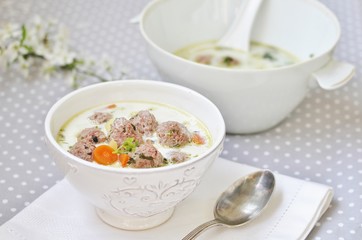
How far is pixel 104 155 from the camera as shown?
1.07 m

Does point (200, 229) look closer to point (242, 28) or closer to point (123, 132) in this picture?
point (123, 132)

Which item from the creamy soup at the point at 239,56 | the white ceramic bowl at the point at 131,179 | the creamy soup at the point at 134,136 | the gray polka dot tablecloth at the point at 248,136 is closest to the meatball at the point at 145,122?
the creamy soup at the point at 134,136

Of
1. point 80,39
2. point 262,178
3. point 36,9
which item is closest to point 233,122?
point 262,178

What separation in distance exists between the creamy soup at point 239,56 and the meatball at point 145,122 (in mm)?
381

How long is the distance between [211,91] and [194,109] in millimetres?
122

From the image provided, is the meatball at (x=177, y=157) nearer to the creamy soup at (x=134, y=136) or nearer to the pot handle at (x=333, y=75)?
the creamy soup at (x=134, y=136)

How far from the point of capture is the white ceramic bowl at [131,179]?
1.01 m

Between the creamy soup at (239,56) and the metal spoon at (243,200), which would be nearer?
the metal spoon at (243,200)

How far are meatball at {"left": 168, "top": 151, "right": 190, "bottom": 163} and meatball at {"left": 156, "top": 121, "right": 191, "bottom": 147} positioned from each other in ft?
0.07

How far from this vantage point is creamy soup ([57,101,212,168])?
107cm

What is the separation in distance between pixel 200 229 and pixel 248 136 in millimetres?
388

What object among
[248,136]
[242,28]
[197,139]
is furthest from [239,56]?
[197,139]

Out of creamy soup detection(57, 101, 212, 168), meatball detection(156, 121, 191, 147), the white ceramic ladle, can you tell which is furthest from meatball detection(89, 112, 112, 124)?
the white ceramic ladle

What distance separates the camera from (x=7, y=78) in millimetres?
1595
